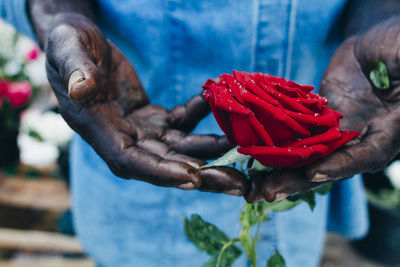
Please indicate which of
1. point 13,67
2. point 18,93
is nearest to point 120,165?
point 18,93

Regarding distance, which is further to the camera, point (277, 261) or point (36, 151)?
point (36, 151)

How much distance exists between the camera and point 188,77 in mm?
693

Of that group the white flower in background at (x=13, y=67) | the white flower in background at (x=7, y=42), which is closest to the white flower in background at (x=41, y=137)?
the white flower in background at (x=13, y=67)

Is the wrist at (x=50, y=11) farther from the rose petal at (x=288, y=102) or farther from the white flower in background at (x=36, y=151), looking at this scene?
the white flower in background at (x=36, y=151)

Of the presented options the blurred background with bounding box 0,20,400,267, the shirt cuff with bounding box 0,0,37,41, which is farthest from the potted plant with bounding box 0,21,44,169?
the shirt cuff with bounding box 0,0,37,41

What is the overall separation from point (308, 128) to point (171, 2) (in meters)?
0.36

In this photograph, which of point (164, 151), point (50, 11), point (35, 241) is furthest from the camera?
point (35, 241)

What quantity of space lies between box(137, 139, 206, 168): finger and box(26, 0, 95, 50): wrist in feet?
0.95

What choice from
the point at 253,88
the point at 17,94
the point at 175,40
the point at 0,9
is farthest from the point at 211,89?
the point at 17,94

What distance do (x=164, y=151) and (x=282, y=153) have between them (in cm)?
18

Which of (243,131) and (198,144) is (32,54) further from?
(243,131)

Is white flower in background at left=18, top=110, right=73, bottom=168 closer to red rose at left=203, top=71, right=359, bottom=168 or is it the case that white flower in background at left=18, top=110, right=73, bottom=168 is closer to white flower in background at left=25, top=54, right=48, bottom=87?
white flower in background at left=25, top=54, right=48, bottom=87

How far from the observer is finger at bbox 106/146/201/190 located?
1.43 ft

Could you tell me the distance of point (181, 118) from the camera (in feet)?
1.93
